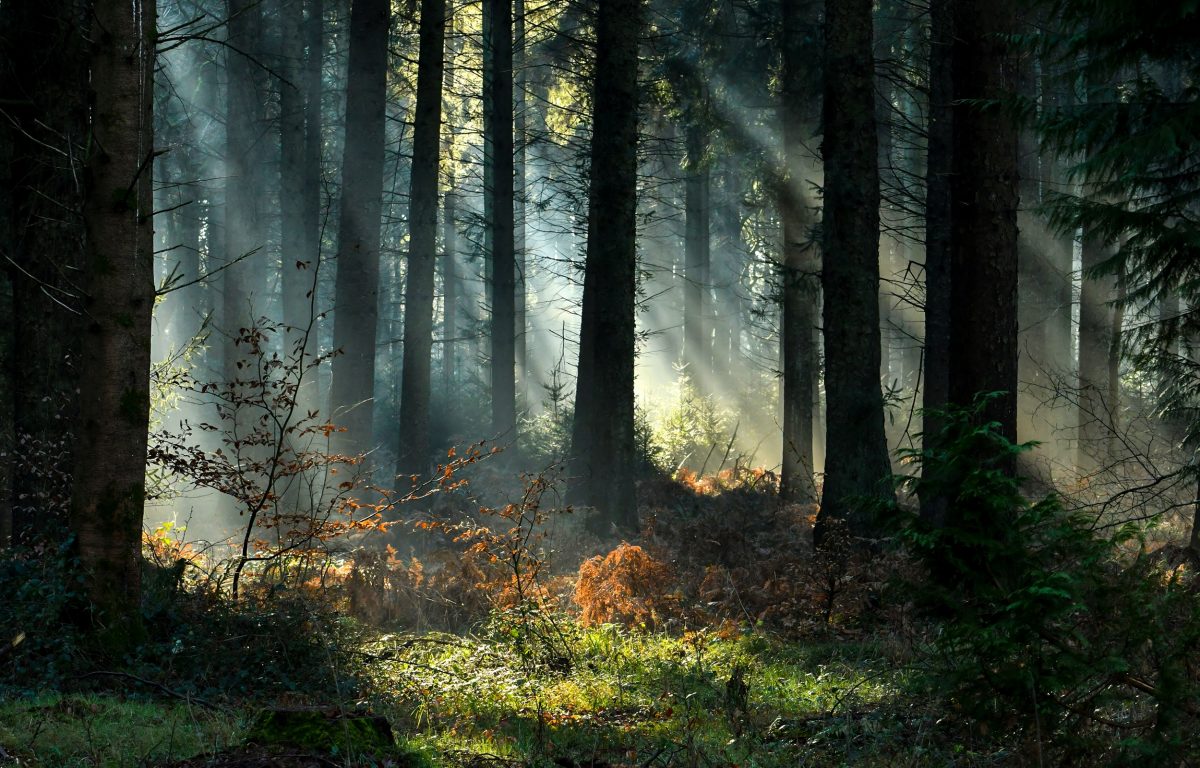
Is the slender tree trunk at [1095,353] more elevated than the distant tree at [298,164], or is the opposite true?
the distant tree at [298,164]

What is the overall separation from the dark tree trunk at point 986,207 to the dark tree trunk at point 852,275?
4.87 feet

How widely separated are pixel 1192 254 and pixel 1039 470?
1101cm

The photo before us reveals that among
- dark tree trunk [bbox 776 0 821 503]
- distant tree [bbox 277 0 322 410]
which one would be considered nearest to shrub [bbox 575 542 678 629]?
dark tree trunk [bbox 776 0 821 503]

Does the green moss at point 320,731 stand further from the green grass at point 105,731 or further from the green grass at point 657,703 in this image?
the green grass at point 657,703

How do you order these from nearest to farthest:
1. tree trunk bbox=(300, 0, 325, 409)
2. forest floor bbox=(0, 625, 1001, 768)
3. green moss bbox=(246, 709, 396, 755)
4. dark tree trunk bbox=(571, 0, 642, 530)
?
green moss bbox=(246, 709, 396, 755), forest floor bbox=(0, 625, 1001, 768), dark tree trunk bbox=(571, 0, 642, 530), tree trunk bbox=(300, 0, 325, 409)

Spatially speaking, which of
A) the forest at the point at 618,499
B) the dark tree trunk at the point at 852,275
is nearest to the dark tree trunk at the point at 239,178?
the forest at the point at 618,499

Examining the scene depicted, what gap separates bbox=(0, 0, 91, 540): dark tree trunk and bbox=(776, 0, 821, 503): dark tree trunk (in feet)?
42.5

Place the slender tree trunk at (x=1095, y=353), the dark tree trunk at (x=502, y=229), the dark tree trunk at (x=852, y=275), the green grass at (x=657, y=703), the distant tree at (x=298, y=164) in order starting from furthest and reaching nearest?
the distant tree at (x=298, y=164)
the dark tree trunk at (x=502, y=229)
the slender tree trunk at (x=1095, y=353)
the dark tree trunk at (x=852, y=275)
the green grass at (x=657, y=703)

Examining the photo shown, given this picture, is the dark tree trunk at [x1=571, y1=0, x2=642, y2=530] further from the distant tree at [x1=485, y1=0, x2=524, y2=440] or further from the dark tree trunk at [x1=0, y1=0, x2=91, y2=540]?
the distant tree at [x1=485, y1=0, x2=524, y2=440]

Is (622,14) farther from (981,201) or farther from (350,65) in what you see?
(981,201)

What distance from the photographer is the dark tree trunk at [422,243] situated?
15.3 metres

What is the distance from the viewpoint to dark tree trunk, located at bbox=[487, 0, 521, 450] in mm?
21438

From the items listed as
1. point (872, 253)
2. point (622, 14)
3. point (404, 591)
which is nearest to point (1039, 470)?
point (872, 253)

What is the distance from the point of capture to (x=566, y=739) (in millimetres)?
5543
